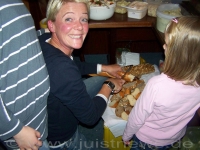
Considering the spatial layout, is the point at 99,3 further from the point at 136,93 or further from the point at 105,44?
the point at 105,44

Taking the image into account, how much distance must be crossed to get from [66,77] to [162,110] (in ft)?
1.40

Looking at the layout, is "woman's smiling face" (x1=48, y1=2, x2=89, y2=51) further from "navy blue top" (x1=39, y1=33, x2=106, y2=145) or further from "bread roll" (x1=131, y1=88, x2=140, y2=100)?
"bread roll" (x1=131, y1=88, x2=140, y2=100)

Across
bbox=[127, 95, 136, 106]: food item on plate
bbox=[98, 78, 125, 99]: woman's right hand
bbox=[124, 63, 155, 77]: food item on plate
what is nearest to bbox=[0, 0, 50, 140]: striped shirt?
bbox=[98, 78, 125, 99]: woman's right hand

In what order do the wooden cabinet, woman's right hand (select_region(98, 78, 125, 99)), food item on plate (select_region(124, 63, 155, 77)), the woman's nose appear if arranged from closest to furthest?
the woman's nose < woman's right hand (select_region(98, 78, 125, 99)) < food item on plate (select_region(124, 63, 155, 77)) < the wooden cabinet

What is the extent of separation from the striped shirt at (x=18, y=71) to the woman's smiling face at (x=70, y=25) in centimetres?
24

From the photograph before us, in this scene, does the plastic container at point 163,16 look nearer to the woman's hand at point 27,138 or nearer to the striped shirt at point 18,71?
the striped shirt at point 18,71

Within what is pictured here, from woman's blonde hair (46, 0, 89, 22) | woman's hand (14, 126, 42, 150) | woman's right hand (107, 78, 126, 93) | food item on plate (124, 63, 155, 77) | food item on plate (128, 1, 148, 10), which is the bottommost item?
food item on plate (124, 63, 155, 77)

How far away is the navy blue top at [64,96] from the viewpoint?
2.82ft

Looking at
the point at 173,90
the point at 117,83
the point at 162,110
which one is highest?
the point at 173,90

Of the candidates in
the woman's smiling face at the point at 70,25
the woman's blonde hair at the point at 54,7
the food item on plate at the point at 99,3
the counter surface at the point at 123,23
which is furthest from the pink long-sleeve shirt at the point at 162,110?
the food item on plate at the point at 99,3

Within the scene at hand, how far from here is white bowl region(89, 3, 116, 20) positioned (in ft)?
5.40

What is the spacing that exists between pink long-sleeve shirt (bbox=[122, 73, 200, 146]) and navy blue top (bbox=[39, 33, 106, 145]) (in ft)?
0.70

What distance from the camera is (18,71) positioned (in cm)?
70

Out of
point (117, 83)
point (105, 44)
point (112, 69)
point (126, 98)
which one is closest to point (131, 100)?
point (126, 98)
